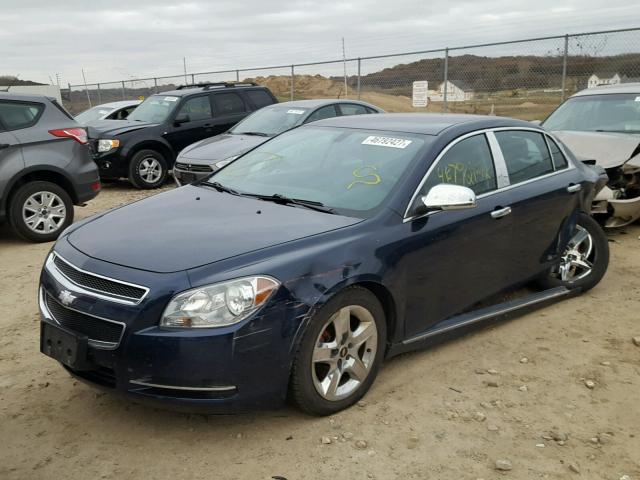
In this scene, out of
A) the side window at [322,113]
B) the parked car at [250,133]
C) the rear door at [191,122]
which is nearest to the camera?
the parked car at [250,133]

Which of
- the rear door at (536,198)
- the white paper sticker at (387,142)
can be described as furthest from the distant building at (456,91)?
the white paper sticker at (387,142)

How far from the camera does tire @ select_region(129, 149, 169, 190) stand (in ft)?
35.9

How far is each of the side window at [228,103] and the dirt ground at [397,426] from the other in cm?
827

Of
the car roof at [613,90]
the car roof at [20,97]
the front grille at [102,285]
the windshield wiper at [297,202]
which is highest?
the car roof at [20,97]

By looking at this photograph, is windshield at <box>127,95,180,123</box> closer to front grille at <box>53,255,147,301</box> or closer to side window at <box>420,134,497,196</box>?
side window at <box>420,134,497,196</box>

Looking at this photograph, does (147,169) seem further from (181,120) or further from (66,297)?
(66,297)

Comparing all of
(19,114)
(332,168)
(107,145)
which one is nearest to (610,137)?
(332,168)

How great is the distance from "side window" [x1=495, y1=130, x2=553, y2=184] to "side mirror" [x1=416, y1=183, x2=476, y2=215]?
3.22ft

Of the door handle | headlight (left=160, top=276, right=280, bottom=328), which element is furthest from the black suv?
headlight (left=160, top=276, right=280, bottom=328)

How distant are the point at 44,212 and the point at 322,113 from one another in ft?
15.0

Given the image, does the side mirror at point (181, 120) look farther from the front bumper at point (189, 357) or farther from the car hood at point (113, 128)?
the front bumper at point (189, 357)

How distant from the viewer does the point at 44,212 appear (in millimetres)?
7406

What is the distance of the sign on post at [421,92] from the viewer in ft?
51.9

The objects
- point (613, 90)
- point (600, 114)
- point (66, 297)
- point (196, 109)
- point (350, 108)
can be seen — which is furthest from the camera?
point (196, 109)
